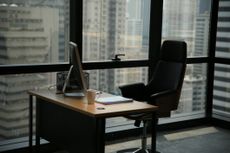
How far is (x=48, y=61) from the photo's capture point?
15.0 feet

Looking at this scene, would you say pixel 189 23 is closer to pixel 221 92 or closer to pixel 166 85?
pixel 221 92

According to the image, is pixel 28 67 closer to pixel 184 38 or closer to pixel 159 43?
Answer: pixel 159 43

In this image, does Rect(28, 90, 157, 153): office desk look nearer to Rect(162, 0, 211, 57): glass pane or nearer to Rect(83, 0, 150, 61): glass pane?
Rect(83, 0, 150, 61): glass pane

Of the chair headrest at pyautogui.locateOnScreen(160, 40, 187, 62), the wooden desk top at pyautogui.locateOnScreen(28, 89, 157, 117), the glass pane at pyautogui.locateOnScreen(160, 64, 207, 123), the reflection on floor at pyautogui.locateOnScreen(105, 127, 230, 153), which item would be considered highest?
the chair headrest at pyautogui.locateOnScreen(160, 40, 187, 62)

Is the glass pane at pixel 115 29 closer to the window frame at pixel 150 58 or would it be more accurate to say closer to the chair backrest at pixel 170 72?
the window frame at pixel 150 58

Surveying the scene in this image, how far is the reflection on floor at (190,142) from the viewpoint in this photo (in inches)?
189

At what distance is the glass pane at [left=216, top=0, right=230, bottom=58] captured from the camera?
584 cm

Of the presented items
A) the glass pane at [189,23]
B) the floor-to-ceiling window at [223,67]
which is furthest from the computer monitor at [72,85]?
the floor-to-ceiling window at [223,67]

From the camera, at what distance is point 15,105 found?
14.6 ft

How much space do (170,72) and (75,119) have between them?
1.51 m

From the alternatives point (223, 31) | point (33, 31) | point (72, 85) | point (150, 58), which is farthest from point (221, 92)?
point (33, 31)

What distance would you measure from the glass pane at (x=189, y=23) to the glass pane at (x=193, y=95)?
26cm

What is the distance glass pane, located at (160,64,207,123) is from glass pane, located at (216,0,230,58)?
13.6 inches

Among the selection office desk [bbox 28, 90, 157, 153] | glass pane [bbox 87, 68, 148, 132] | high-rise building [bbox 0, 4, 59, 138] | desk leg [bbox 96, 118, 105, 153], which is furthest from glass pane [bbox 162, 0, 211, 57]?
desk leg [bbox 96, 118, 105, 153]
